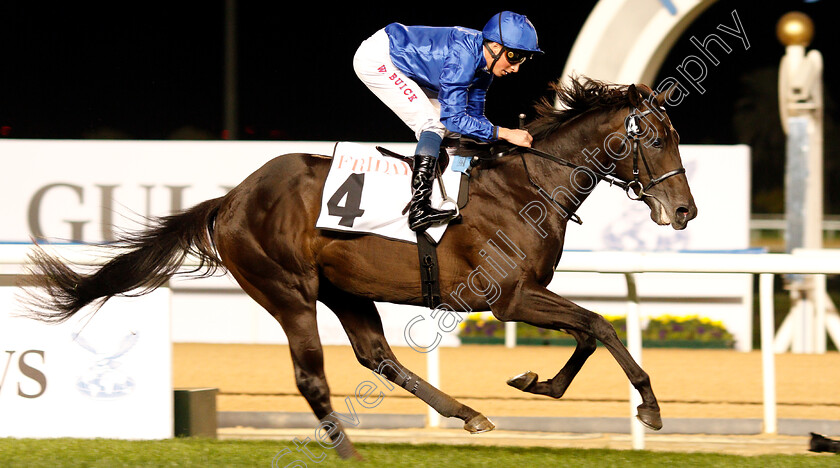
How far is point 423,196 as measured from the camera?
3.65 meters

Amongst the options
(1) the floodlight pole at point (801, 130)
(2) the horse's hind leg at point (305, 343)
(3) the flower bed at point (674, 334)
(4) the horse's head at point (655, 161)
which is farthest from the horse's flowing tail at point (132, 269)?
(1) the floodlight pole at point (801, 130)

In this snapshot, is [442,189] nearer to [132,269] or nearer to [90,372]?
[132,269]

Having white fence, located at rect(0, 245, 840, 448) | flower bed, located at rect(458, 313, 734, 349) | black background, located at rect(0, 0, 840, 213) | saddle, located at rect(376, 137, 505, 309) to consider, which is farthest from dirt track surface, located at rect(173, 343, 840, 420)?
black background, located at rect(0, 0, 840, 213)

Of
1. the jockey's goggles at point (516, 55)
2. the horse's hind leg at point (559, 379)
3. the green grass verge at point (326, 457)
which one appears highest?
Result: the jockey's goggles at point (516, 55)

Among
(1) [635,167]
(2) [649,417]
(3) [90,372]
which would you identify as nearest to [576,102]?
(1) [635,167]

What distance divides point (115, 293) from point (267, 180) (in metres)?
0.79

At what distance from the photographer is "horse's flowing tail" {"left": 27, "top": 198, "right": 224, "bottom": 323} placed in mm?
4074

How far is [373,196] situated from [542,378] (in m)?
2.52

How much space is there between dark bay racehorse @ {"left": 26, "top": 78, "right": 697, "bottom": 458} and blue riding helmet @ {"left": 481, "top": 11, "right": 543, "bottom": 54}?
279 mm

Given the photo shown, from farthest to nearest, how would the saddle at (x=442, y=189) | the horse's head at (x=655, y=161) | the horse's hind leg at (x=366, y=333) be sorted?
the horse's hind leg at (x=366, y=333) → the saddle at (x=442, y=189) → the horse's head at (x=655, y=161)

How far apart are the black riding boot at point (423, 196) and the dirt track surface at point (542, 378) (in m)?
1.67

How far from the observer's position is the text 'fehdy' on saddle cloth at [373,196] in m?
3.74

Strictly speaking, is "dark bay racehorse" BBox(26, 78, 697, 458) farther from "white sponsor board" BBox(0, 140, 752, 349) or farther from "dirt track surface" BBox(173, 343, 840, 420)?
"white sponsor board" BBox(0, 140, 752, 349)

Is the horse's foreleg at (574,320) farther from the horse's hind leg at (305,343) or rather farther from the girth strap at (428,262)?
the horse's hind leg at (305,343)
